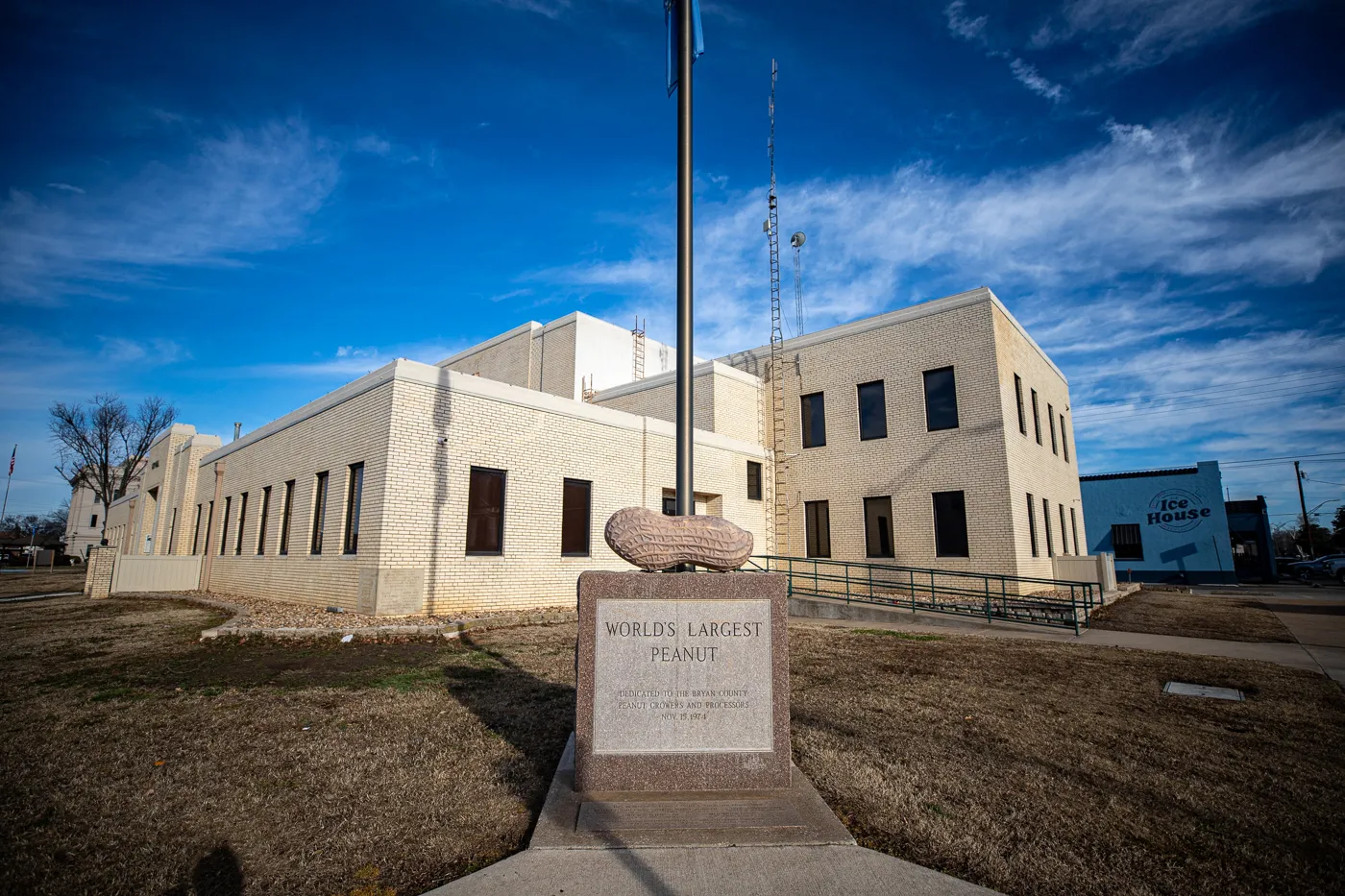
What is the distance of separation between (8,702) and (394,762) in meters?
4.40

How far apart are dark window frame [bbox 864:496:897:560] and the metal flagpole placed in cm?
1527

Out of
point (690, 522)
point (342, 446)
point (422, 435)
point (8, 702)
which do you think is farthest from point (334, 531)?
point (690, 522)

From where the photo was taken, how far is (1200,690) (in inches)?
267

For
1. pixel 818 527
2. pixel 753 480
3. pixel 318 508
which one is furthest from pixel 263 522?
pixel 818 527

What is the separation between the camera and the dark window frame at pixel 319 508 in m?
14.2

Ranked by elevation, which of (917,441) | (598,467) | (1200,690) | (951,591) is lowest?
(1200,690)

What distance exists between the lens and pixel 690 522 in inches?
171

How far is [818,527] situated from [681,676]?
57.2 ft

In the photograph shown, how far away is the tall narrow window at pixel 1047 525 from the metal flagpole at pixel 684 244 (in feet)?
60.4

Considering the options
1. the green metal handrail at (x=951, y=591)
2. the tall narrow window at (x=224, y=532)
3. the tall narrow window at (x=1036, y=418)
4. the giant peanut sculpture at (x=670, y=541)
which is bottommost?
the green metal handrail at (x=951, y=591)

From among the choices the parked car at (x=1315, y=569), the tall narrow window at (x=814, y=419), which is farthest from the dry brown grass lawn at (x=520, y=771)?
the parked car at (x=1315, y=569)

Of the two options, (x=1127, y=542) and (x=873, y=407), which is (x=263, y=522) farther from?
(x=1127, y=542)

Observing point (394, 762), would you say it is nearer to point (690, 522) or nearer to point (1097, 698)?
point (690, 522)

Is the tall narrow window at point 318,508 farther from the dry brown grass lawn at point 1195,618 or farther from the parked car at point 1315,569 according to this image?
the parked car at point 1315,569
